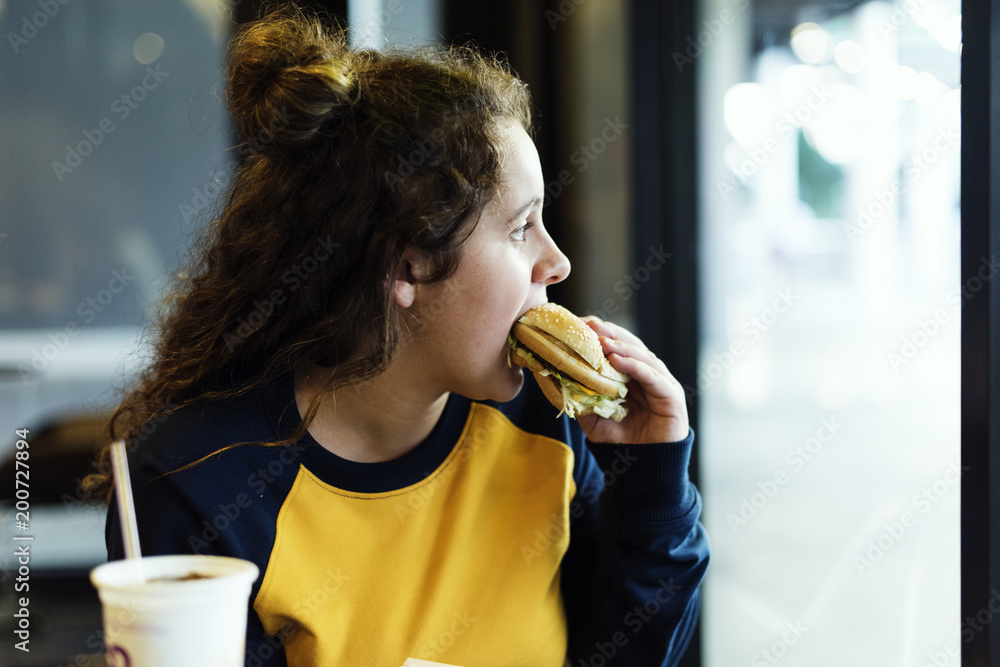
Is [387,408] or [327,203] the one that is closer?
[327,203]

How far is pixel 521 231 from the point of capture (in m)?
1.31

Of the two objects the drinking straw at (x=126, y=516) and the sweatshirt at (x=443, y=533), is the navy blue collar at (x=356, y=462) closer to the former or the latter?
the sweatshirt at (x=443, y=533)

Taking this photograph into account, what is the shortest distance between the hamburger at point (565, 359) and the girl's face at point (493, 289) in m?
0.03

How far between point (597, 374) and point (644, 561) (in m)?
0.33

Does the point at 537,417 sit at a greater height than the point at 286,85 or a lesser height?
lesser

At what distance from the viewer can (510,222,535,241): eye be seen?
1294 millimetres

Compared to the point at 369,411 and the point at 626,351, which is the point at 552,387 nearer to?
the point at 626,351

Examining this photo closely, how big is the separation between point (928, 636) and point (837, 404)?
0.52 meters

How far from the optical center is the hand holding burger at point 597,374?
129 centimetres

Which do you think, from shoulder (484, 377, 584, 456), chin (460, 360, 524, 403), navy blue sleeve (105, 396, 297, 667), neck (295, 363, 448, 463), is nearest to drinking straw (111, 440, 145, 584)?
navy blue sleeve (105, 396, 297, 667)

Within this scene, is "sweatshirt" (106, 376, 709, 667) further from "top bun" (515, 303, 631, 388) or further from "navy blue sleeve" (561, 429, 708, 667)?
"top bun" (515, 303, 631, 388)

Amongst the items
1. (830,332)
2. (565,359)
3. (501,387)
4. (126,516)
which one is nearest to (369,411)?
(501,387)

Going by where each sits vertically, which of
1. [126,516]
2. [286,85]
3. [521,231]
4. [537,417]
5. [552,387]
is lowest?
[537,417]

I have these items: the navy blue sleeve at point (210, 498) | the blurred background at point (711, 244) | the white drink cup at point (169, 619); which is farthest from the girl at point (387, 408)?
the white drink cup at point (169, 619)
